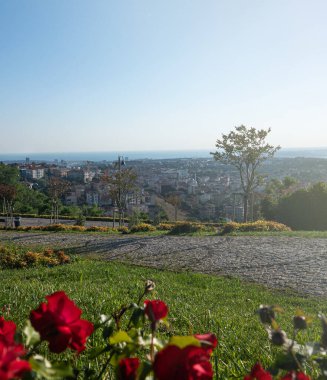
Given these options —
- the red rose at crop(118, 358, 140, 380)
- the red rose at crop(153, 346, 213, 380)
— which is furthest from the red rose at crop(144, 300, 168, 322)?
the red rose at crop(153, 346, 213, 380)

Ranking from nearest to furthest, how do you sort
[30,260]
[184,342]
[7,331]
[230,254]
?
[184,342] → [7,331] → [30,260] → [230,254]

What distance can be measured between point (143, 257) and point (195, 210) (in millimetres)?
28224

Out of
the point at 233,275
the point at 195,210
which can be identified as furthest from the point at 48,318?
the point at 195,210

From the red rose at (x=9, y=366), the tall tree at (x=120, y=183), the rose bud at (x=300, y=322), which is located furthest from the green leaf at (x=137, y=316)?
the tall tree at (x=120, y=183)

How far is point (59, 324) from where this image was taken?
2.62 feet

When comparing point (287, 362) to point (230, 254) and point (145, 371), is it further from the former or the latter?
point (230, 254)

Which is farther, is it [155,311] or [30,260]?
[30,260]

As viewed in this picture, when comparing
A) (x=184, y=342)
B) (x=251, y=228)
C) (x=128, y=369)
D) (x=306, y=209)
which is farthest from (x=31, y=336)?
(x=306, y=209)

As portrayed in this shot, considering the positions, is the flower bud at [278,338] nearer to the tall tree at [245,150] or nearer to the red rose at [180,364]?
the red rose at [180,364]

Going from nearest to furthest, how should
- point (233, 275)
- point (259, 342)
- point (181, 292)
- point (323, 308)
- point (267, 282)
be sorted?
point (259, 342) < point (323, 308) < point (181, 292) < point (267, 282) < point (233, 275)

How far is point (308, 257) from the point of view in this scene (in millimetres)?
10320

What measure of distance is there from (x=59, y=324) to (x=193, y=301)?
4.72 metres

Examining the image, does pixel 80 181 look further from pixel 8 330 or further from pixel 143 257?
pixel 8 330

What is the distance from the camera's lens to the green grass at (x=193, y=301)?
8.90 feet
